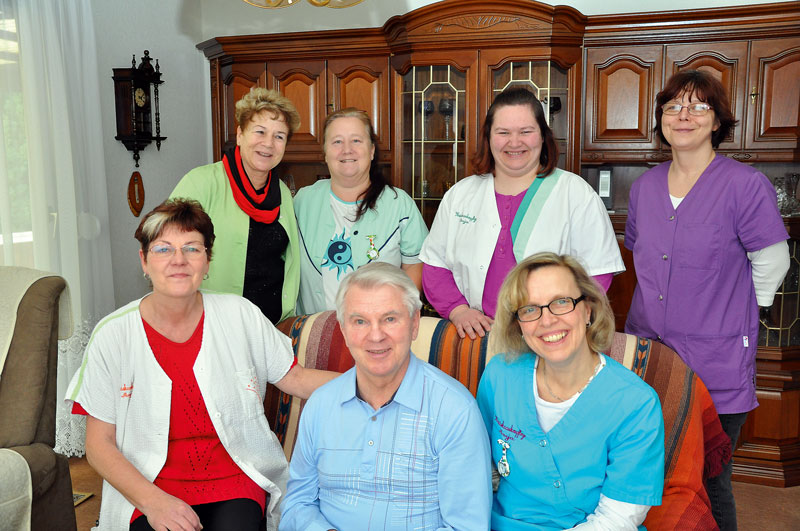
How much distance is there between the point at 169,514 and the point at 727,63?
3.07 meters

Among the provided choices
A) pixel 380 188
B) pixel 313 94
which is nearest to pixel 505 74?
pixel 313 94

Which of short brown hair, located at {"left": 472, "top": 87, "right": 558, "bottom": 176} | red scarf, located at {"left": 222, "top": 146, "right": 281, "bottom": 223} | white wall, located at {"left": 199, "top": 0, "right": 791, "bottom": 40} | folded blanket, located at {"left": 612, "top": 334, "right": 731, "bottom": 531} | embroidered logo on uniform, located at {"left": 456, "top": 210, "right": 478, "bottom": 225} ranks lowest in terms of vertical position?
folded blanket, located at {"left": 612, "top": 334, "right": 731, "bottom": 531}

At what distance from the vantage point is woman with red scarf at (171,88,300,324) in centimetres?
230

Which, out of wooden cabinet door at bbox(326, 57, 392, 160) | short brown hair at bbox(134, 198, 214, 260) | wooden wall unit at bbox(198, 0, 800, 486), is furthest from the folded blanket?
wooden cabinet door at bbox(326, 57, 392, 160)

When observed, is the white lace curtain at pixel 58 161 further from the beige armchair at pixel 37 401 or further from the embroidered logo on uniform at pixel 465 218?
the embroidered logo on uniform at pixel 465 218

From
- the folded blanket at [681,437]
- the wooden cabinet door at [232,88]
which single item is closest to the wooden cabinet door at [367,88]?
the wooden cabinet door at [232,88]

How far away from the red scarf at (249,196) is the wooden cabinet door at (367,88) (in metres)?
1.41

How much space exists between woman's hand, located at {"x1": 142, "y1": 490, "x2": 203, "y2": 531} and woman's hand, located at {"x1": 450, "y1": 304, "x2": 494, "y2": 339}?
2.83ft

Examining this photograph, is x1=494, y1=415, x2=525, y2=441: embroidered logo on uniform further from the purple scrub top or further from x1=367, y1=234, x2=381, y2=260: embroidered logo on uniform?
x1=367, y1=234, x2=381, y2=260: embroidered logo on uniform

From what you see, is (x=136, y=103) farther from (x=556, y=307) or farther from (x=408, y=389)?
(x=556, y=307)

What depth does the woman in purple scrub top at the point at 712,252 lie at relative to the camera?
77.4 inches

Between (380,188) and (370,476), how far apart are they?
1176mm

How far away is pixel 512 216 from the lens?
214 centimetres

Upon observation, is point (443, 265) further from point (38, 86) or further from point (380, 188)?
point (38, 86)
